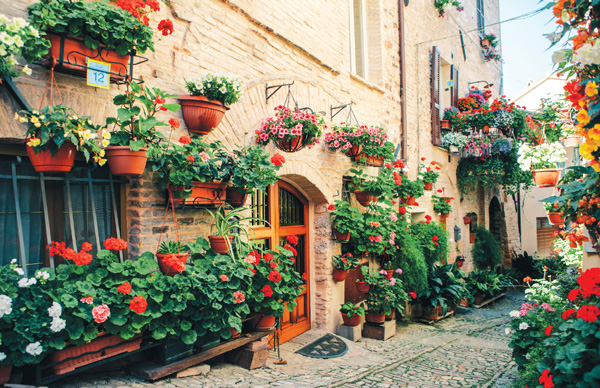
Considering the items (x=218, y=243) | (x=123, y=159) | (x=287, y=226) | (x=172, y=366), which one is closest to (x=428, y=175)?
(x=287, y=226)

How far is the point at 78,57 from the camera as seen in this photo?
293 cm

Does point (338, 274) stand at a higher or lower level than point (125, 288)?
lower

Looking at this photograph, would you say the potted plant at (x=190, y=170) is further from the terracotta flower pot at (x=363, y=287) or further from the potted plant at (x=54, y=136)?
the terracotta flower pot at (x=363, y=287)

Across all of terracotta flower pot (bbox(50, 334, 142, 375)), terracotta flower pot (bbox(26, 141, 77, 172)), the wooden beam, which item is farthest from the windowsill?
terracotta flower pot (bbox(50, 334, 142, 375))

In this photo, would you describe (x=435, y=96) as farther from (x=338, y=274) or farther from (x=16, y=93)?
(x=16, y=93)

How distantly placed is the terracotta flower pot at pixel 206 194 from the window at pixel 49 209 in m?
0.57

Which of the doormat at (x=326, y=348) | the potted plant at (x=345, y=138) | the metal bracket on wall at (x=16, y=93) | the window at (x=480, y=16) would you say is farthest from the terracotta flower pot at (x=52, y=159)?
the window at (x=480, y=16)

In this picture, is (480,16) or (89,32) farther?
(480,16)

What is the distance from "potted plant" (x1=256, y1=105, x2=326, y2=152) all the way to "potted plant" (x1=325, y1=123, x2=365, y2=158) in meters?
1.10

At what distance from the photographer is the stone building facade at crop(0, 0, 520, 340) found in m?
3.47

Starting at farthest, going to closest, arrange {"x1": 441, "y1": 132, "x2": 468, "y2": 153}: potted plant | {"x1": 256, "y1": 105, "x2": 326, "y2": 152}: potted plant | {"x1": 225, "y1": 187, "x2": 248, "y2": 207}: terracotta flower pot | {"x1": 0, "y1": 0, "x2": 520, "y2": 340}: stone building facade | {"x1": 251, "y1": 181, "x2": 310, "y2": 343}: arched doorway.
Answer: {"x1": 441, "y1": 132, "x2": 468, "y2": 153}: potted plant < {"x1": 251, "y1": 181, "x2": 310, "y2": 343}: arched doorway < {"x1": 256, "y1": 105, "x2": 326, "y2": 152}: potted plant < {"x1": 225, "y1": 187, "x2": 248, "y2": 207}: terracotta flower pot < {"x1": 0, "y1": 0, "x2": 520, "y2": 340}: stone building facade

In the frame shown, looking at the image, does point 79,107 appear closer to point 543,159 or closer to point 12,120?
point 12,120

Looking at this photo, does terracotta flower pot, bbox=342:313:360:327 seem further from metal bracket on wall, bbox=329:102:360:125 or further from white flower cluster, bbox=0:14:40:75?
white flower cluster, bbox=0:14:40:75

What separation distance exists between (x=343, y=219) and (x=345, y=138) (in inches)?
46.4
